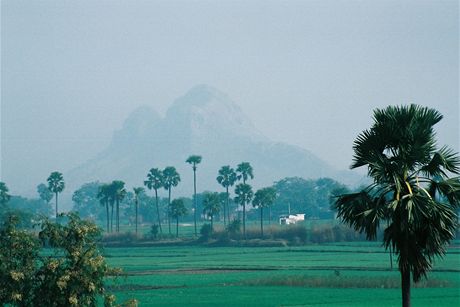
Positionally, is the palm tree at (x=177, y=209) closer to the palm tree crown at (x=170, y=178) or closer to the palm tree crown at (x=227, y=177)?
the palm tree crown at (x=227, y=177)

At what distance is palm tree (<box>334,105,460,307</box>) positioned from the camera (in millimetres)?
24250

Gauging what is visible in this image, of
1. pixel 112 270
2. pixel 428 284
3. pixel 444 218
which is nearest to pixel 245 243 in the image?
pixel 428 284

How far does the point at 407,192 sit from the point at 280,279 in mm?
41699

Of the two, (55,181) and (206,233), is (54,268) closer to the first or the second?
(206,233)

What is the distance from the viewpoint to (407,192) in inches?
979

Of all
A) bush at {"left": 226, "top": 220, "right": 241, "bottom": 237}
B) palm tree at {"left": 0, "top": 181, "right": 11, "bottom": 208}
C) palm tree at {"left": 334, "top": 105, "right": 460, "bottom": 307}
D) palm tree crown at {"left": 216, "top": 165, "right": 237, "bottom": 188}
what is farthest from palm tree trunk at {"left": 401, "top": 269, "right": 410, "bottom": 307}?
palm tree crown at {"left": 216, "top": 165, "right": 237, "bottom": 188}

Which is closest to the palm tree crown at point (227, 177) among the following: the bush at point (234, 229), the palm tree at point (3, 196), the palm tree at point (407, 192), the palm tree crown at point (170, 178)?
the palm tree crown at point (170, 178)

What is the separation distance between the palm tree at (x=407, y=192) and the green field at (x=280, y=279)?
11.6 metres

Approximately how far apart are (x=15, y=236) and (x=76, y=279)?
3.02m

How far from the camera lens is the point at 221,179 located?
16438 cm

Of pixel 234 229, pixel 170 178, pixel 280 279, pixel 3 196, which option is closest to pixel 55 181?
pixel 3 196

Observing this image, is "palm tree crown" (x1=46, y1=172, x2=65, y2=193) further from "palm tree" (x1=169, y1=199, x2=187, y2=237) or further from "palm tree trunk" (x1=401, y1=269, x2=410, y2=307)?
"palm tree trunk" (x1=401, y1=269, x2=410, y2=307)

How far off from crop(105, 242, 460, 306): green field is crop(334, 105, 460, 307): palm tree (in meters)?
11.6

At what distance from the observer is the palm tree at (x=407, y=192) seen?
24.2 m
